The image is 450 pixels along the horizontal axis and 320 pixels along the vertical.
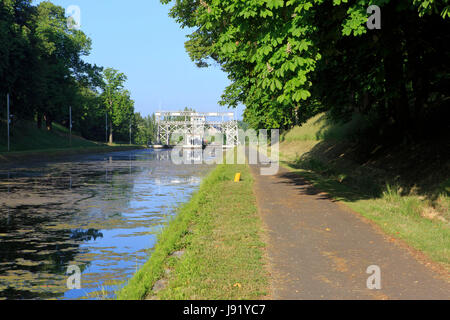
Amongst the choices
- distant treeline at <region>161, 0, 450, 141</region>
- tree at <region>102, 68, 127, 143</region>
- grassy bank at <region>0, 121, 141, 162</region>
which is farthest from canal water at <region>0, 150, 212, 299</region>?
A: tree at <region>102, 68, 127, 143</region>

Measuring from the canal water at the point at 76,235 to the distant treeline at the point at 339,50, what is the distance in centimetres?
497

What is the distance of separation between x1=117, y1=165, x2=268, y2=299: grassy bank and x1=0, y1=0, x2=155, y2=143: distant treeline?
41973 millimetres

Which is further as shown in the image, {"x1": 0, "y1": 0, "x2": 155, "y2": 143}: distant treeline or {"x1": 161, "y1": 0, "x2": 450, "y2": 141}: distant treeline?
{"x1": 0, "y1": 0, "x2": 155, "y2": 143}: distant treeline

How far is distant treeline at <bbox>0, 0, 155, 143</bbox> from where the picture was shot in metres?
50.4

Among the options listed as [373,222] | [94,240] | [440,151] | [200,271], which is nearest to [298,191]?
[440,151]

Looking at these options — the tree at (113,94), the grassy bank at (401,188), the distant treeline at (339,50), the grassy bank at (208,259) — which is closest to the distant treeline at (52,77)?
the tree at (113,94)

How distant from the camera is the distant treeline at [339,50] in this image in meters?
11.2

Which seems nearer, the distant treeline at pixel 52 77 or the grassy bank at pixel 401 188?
the grassy bank at pixel 401 188

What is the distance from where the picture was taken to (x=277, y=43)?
11469 mm

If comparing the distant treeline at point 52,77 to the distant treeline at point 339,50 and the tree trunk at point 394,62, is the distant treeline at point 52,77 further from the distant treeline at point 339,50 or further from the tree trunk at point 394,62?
the tree trunk at point 394,62

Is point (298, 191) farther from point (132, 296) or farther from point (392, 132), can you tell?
point (132, 296)

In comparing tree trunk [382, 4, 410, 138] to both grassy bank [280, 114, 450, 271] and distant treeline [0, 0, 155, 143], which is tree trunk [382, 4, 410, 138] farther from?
distant treeline [0, 0, 155, 143]

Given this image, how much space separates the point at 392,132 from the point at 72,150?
41217mm
